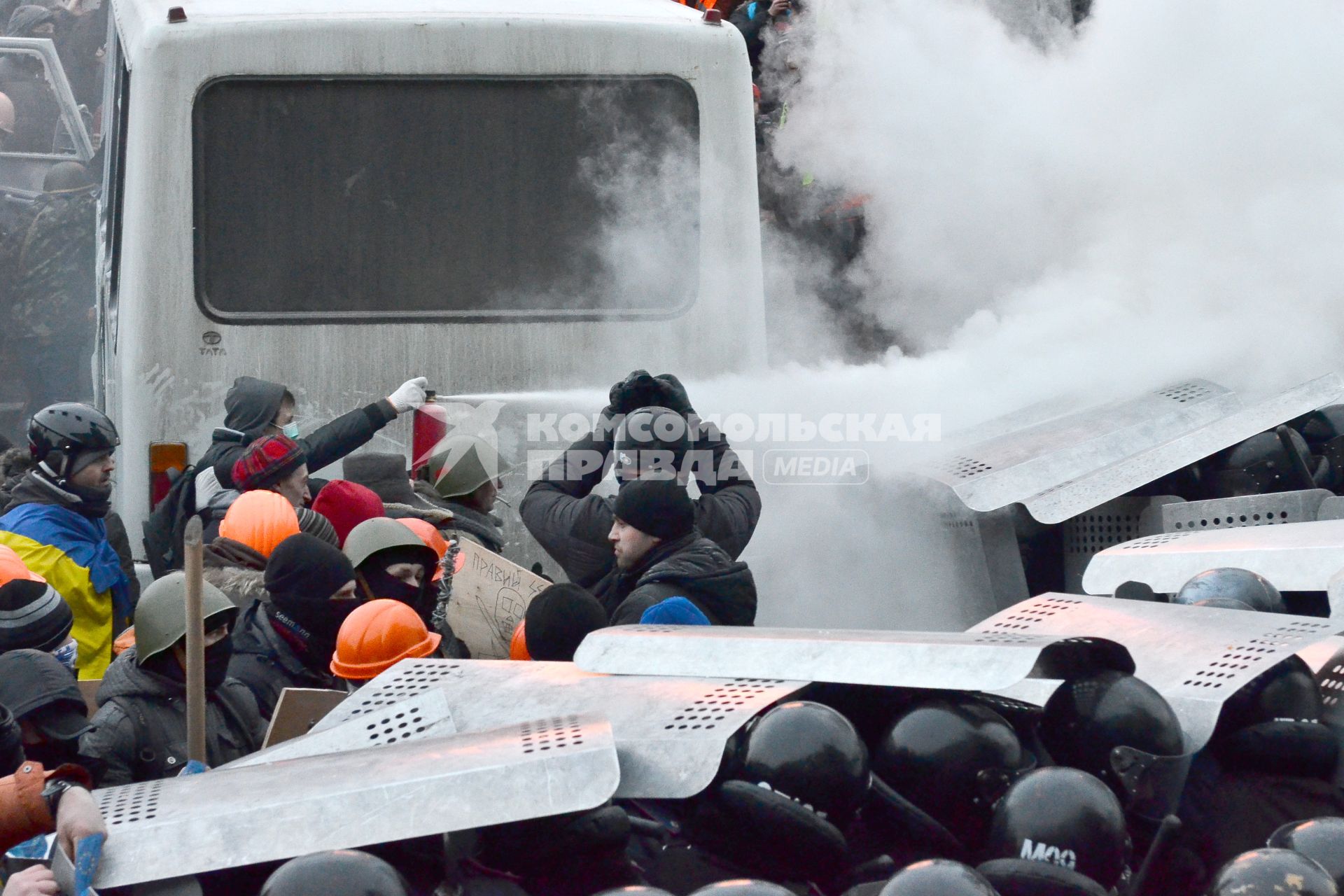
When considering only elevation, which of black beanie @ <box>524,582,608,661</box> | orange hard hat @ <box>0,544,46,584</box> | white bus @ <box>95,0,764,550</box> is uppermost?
white bus @ <box>95,0,764,550</box>

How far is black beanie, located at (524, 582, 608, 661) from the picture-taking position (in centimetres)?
397

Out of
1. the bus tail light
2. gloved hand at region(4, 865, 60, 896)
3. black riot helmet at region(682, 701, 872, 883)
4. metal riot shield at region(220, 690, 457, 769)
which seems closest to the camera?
gloved hand at region(4, 865, 60, 896)

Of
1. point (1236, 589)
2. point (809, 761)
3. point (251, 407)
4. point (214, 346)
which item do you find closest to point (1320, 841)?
point (809, 761)

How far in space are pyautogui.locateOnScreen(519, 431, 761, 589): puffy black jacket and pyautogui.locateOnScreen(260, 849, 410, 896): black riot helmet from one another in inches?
87.1

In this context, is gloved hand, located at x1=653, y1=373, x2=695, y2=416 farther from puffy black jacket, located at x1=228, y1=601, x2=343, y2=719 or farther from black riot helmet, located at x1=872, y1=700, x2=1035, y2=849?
black riot helmet, located at x1=872, y1=700, x2=1035, y2=849

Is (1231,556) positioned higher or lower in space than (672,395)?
lower

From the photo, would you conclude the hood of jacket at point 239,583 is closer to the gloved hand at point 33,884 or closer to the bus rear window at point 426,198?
the bus rear window at point 426,198

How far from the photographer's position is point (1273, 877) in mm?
2518

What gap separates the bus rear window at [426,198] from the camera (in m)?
5.67

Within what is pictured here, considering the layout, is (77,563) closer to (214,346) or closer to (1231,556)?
(214,346)

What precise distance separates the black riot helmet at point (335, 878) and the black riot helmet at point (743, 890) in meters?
0.49

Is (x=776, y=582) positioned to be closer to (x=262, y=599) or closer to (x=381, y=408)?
(x=381, y=408)

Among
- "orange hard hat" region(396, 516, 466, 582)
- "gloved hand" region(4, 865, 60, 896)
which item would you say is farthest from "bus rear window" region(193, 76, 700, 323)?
"gloved hand" region(4, 865, 60, 896)

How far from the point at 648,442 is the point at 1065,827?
2.19m
